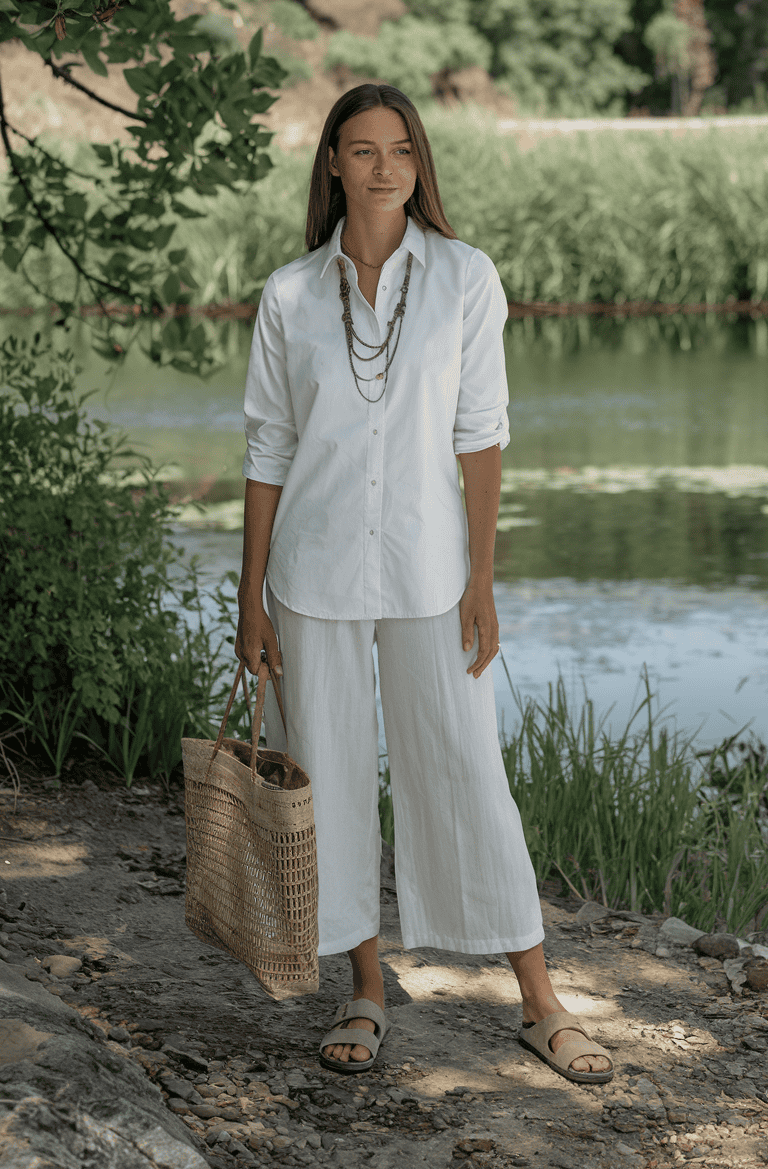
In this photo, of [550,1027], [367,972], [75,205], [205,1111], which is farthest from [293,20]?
[205,1111]

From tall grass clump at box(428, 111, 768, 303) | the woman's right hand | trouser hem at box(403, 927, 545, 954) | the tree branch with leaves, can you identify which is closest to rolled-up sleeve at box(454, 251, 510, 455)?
the woman's right hand

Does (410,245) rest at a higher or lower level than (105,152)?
lower

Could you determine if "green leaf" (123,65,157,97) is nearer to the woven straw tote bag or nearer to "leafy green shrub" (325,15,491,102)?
the woven straw tote bag

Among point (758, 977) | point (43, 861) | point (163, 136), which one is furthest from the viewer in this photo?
point (163, 136)

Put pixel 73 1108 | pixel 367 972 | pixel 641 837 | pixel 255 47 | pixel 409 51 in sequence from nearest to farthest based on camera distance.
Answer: pixel 73 1108 → pixel 367 972 → pixel 641 837 → pixel 255 47 → pixel 409 51

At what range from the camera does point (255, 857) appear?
1.98 metres

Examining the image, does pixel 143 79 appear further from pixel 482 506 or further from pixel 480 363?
pixel 482 506

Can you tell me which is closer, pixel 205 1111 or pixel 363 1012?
pixel 205 1111

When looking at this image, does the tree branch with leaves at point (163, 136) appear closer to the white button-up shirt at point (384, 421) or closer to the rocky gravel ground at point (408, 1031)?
the white button-up shirt at point (384, 421)

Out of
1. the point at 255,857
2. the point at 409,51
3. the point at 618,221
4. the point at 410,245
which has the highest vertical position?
the point at 409,51

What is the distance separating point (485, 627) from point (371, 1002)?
635mm

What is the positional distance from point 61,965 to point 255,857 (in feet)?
1.58

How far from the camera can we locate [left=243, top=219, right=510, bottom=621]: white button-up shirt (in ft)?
6.39

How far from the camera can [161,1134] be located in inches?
61.5
